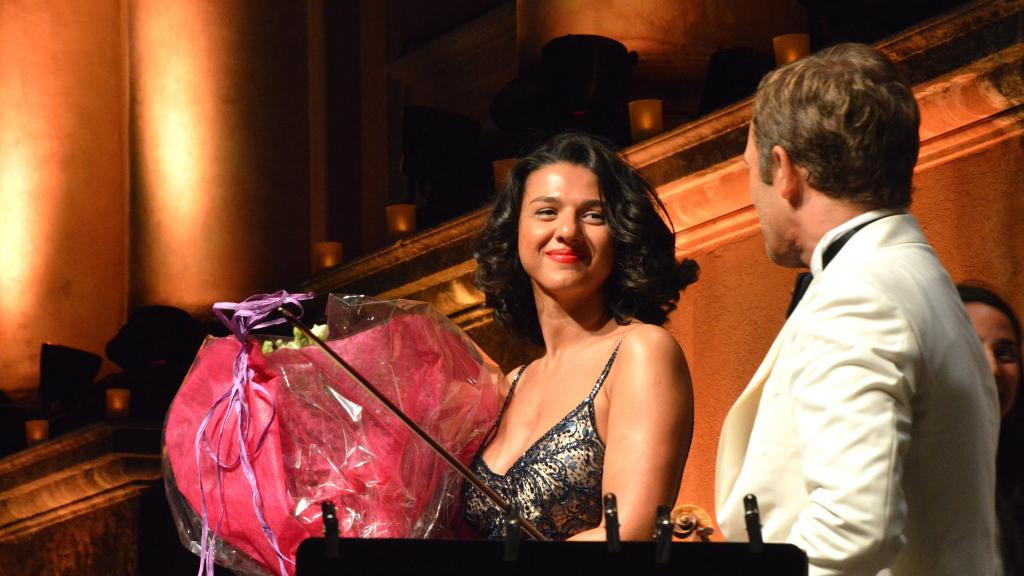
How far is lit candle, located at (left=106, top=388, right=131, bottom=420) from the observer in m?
6.60

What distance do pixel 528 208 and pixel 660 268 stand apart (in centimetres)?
30

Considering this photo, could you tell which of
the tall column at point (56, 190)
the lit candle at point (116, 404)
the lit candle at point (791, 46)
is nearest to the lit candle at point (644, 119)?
the lit candle at point (791, 46)

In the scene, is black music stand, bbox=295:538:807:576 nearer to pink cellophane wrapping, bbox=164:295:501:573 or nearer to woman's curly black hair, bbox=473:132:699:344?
pink cellophane wrapping, bbox=164:295:501:573

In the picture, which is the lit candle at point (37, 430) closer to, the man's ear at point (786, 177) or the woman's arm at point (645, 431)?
the woman's arm at point (645, 431)

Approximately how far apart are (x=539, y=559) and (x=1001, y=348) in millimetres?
1883

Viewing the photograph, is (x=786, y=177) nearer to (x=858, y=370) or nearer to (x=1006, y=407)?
(x=858, y=370)

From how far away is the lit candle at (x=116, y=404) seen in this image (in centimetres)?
660

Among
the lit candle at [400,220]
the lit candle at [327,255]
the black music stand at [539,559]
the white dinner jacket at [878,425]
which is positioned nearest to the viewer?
the black music stand at [539,559]

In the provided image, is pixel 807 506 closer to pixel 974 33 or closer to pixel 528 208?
pixel 528 208

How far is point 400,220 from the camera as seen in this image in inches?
246

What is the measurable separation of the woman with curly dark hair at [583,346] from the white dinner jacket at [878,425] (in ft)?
1.97

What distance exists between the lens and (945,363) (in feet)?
7.18

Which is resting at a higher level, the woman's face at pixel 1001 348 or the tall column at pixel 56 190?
the tall column at pixel 56 190

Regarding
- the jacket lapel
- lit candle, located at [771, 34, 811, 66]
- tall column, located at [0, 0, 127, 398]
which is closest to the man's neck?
the jacket lapel
